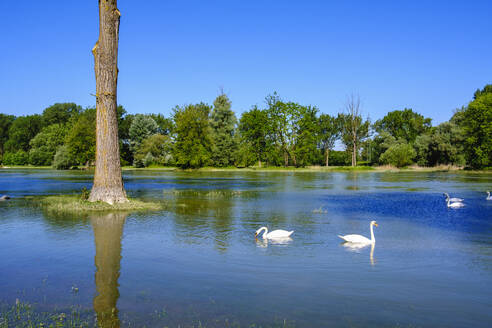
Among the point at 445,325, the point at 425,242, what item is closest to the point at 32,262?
the point at 445,325

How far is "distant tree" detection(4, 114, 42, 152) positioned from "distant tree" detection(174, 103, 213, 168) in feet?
244

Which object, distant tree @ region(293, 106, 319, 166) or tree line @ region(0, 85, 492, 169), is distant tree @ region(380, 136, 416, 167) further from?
distant tree @ region(293, 106, 319, 166)

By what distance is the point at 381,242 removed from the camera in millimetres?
12961

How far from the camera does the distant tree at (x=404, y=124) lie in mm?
116562

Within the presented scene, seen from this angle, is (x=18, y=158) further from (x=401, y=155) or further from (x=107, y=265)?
(x=107, y=265)

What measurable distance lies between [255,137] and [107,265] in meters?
93.4

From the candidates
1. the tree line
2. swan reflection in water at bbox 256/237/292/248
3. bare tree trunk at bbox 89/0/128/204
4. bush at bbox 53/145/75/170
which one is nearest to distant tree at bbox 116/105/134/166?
the tree line

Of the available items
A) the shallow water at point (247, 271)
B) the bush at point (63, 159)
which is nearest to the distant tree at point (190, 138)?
the bush at point (63, 159)

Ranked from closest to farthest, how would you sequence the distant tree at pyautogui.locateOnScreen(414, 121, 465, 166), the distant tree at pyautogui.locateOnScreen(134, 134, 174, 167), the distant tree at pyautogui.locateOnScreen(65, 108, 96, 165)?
the distant tree at pyautogui.locateOnScreen(414, 121, 465, 166), the distant tree at pyautogui.locateOnScreen(65, 108, 96, 165), the distant tree at pyautogui.locateOnScreen(134, 134, 174, 167)

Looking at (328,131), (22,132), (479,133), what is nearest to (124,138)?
(22,132)

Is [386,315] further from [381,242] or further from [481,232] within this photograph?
[481,232]

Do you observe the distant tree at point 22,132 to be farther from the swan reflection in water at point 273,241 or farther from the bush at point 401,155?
the swan reflection in water at point 273,241

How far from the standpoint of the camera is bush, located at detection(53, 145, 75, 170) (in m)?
95.9

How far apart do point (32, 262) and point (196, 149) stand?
78.6 meters
